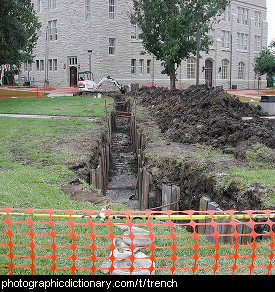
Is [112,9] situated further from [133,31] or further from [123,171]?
[123,171]

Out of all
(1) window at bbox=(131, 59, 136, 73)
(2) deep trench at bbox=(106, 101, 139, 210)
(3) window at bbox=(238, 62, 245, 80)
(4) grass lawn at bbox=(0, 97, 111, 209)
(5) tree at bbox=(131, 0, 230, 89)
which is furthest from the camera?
(3) window at bbox=(238, 62, 245, 80)

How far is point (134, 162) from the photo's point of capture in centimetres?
1853

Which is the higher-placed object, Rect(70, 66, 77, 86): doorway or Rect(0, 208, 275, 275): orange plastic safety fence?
Rect(70, 66, 77, 86): doorway

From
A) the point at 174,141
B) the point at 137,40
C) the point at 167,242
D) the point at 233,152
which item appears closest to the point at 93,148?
the point at 174,141

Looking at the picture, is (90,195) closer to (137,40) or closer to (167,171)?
(167,171)

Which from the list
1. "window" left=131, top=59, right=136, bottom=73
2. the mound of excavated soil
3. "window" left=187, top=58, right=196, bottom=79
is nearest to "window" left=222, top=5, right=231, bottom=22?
"window" left=187, top=58, right=196, bottom=79

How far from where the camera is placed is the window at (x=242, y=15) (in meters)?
60.2

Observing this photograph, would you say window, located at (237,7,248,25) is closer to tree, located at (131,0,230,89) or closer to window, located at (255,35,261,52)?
window, located at (255,35,261,52)

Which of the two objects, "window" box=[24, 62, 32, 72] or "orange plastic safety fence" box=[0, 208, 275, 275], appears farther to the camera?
"window" box=[24, 62, 32, 72]

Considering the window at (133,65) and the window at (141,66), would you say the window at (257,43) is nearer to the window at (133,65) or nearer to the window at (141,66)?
the window at (141,66)

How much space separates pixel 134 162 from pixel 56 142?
5.67 meters

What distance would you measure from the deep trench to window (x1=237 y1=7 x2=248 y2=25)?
41.7 metres

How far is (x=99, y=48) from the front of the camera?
149 ft

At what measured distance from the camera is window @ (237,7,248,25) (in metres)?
60.2
